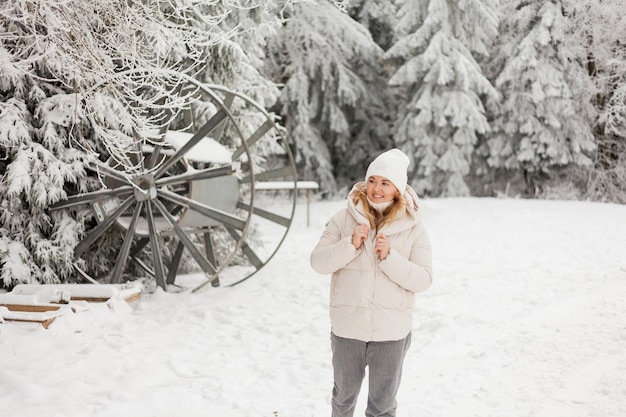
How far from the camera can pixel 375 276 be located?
3.06 metres

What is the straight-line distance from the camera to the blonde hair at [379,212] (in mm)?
3096

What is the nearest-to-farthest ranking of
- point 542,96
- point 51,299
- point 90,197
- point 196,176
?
point 51,299
point 90,197
point 196,176
point 542,96

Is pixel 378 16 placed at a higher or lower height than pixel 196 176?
higher

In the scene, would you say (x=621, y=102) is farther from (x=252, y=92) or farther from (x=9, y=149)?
(x=9, y=149)

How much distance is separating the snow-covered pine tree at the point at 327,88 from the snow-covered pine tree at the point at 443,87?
1.59 metres

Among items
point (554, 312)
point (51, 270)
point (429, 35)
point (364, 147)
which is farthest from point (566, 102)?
point (51, 270)

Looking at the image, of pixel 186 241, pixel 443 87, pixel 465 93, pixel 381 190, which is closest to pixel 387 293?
pixel 381 190

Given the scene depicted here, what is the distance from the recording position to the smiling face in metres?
3.09

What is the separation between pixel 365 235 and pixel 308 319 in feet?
11.8

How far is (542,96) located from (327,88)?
6318 mm

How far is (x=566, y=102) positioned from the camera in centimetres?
1617

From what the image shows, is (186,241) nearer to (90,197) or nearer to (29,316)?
(90,197)

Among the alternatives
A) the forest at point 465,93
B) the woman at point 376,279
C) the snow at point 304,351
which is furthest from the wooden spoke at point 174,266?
the forest at point 465,93

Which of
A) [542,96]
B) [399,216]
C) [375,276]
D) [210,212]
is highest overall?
[542,96]
